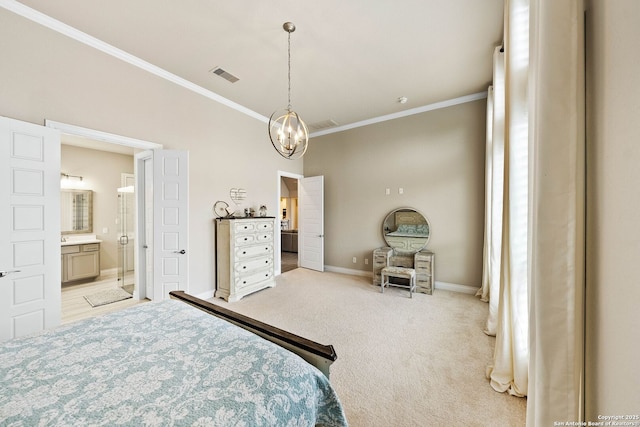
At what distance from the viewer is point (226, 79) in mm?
3529

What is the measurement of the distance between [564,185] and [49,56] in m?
4.17

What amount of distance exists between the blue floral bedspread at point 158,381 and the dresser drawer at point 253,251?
2.42 m

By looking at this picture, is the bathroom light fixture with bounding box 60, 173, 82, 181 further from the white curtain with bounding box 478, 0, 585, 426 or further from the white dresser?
the white curtain with bounding box 478, 0, 585, 426

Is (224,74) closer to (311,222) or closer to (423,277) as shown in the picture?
(311,222)

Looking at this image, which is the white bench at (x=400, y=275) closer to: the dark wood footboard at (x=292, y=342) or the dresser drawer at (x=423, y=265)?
the dresser drawer at (x=423, y=265)

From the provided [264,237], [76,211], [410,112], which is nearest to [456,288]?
[410,112]

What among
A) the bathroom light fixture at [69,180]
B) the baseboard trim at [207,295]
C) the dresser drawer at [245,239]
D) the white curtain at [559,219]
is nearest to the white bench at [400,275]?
the dresser drawer at [245,239]

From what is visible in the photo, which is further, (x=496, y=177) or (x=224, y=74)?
(x=224, y=74)

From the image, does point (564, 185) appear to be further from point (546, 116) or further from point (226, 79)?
point (226, 79)

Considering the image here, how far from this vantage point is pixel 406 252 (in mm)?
4738

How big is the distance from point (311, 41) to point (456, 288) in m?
4.44

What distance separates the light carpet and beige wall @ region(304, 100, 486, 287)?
0.89m

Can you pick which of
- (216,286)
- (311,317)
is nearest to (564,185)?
(311,317)

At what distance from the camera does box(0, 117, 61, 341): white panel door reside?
211 cm
